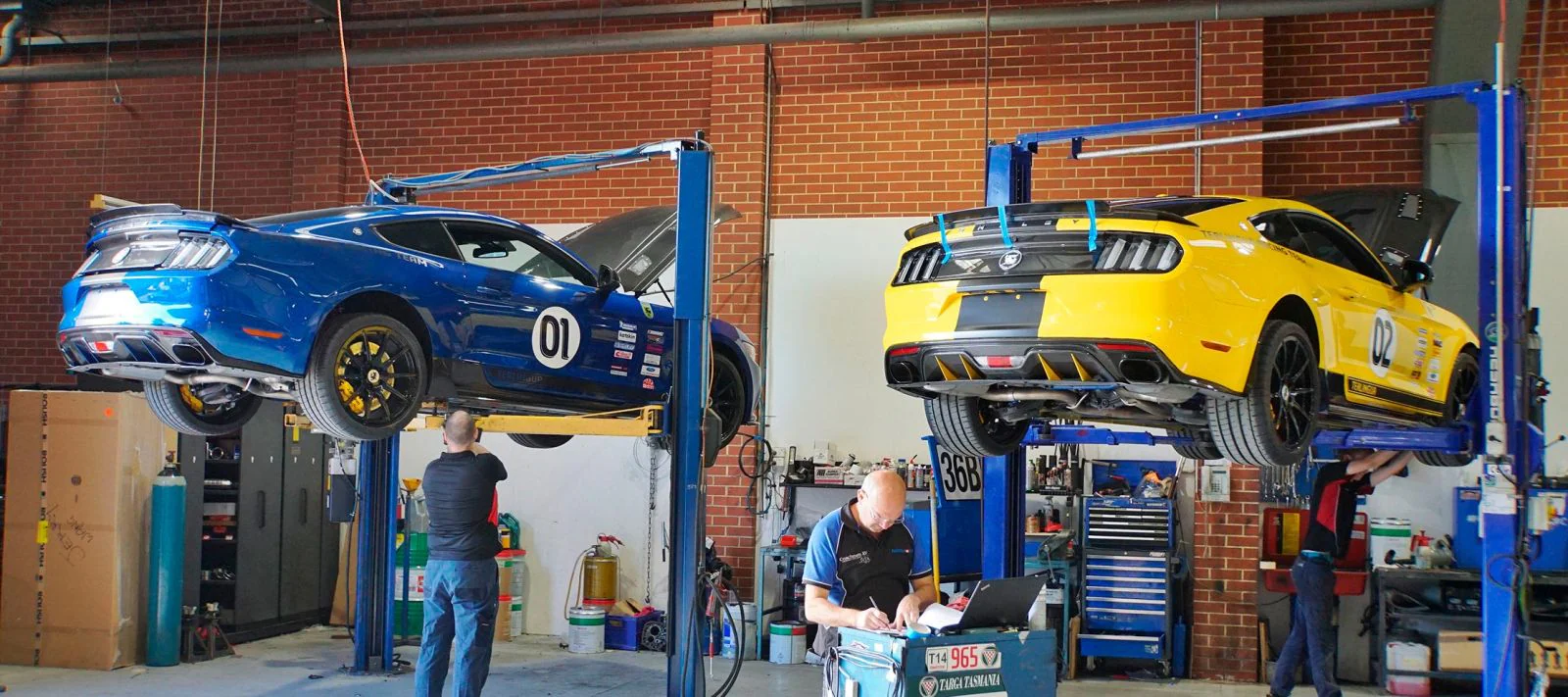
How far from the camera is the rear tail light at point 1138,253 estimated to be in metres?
4.79

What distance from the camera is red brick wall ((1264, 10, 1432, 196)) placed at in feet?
33.4

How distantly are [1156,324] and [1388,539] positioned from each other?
5954 mm

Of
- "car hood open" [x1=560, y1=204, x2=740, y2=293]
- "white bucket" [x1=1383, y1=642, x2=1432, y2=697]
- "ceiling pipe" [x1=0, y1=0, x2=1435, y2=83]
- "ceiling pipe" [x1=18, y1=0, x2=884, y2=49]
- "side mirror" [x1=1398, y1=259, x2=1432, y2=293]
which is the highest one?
"ceiling pipe" [x1=18, y1=0, x2=884, y2=49]

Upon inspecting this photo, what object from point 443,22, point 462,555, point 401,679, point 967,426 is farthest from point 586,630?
point 443,22

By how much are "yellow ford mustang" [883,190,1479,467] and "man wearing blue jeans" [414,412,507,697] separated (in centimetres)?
244

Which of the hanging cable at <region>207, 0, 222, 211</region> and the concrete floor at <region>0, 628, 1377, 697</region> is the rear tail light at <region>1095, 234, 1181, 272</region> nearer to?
the concrete floor at <region>0, 628, 1377, 697</region>

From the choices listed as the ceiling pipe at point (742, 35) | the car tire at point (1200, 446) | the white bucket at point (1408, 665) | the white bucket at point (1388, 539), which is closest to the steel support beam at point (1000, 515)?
the car tire at point (1200, 446)

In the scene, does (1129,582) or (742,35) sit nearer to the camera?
(1129,582)

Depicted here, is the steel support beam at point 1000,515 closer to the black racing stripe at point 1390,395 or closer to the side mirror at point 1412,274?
the black racing stripe at point 1390,395

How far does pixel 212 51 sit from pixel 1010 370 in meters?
10.1

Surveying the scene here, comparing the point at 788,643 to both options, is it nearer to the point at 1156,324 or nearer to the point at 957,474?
the point at 957,474

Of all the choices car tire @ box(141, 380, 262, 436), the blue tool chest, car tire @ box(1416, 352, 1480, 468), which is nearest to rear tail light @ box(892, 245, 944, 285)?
car tire @ box(1416, 352, 1480, 468)

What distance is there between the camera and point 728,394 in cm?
820

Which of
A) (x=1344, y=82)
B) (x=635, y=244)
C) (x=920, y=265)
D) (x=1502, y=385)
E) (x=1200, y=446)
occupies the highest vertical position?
(x=1344, y=82)
